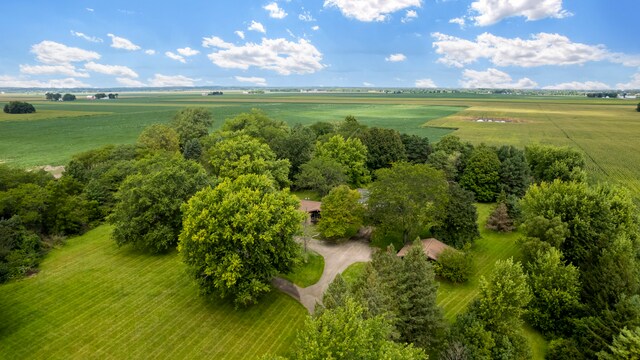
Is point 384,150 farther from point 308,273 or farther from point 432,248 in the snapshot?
point 308,273

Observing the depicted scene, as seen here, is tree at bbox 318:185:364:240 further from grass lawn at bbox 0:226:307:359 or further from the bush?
grass lawn at bbox 0:226:307:359

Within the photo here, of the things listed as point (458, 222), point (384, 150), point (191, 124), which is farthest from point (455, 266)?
point (191, 124)

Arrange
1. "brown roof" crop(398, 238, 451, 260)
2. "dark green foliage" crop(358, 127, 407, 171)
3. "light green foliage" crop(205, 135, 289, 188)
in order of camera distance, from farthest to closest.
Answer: "dark green foliage" crop(358, 127, 407, 171) < "light green foliage" crop(205, 135, 289, 188) < "brown roof" crop(398, 238, 451, 260)

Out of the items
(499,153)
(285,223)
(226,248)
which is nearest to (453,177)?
(499,153)

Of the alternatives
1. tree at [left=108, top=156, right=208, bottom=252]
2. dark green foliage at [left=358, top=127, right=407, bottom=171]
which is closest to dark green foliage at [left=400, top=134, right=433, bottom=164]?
dark green foliage at [left=358, top=127, right=407, bottom=171]

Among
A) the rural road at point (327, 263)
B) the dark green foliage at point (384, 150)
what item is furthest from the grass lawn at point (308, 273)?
the dark green foliage at point (384, 150)

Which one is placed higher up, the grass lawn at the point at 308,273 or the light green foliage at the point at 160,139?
the light green foliage at the point at 160,139

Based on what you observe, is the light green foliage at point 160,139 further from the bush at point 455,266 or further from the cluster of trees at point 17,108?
the cluster of trees at point 17,108
